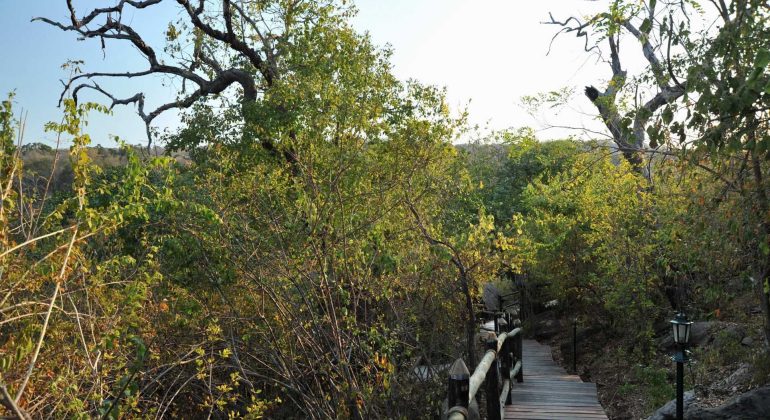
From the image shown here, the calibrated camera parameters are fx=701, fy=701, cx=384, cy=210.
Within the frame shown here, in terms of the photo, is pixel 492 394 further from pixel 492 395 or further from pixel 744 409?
pixel 744 409

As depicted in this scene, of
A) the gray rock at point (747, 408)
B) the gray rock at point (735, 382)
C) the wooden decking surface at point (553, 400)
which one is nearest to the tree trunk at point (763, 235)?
the gray rock at point (735, 382)

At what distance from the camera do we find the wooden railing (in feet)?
16.1

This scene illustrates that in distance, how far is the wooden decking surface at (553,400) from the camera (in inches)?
344

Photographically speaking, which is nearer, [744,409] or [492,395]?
[492,395]

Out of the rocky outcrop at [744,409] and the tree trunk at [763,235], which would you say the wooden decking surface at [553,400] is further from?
the tree trunk at [763,235]

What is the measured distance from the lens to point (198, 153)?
17328 millimetres

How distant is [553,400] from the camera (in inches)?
387

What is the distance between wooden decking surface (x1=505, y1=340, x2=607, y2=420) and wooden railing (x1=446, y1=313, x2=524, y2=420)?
28cm

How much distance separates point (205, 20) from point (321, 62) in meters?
4.45

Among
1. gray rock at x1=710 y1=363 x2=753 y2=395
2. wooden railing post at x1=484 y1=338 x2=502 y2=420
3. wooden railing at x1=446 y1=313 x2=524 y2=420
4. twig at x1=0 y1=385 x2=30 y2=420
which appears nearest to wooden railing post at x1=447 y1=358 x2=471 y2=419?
wooden railing at x1=446 y1=313 x2=524 y2=420

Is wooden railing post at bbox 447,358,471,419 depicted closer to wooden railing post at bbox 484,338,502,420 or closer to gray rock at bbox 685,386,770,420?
wooden railing post at bbox 484,338,502,420

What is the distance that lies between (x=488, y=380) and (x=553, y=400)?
321 cm

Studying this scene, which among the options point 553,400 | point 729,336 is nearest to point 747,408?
point 553,400

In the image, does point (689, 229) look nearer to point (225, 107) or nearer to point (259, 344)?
point (259, 344)
